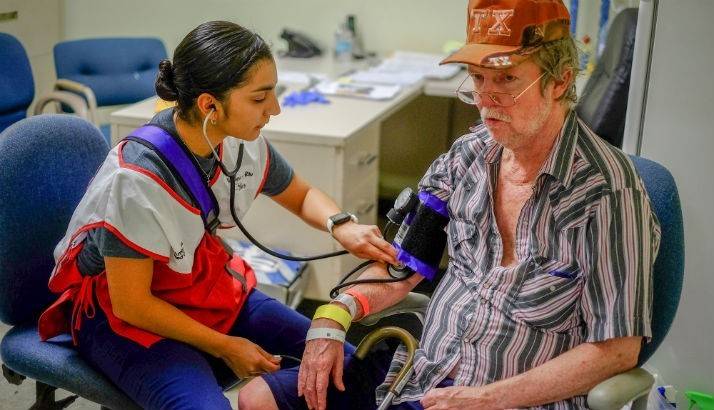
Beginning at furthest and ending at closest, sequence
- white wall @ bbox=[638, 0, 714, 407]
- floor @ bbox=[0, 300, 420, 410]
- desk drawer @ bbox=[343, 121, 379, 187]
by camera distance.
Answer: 1. desk drawer @ bbox=[343, 121, 379, 187]
2. floor @ bbox=[0, 300, 420, 410]
3. white wall @ bbox=[638, 0, 714, 407]

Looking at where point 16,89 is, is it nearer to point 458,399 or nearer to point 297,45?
point 297,45

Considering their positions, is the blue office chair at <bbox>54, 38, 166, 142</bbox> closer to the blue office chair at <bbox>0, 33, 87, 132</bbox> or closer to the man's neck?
Result: the blue office chair at <bbox>0, 33, 87, 132</bbox>

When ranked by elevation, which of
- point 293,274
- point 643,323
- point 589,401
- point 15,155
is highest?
point 15,155

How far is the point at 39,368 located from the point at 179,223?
0.38 m

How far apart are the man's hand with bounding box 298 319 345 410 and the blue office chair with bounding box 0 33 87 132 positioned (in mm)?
1970

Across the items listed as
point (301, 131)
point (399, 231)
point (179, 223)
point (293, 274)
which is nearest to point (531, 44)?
point (399, 231)

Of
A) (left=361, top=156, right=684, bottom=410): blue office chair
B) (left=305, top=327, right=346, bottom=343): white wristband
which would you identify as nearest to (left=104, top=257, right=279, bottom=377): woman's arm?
(left=305, top=327, right=346, bottom=343): white wristband

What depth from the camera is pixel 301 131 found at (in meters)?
2.47

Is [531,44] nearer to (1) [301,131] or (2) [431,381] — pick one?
(2) [431,381]

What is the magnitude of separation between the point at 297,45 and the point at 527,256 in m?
2.64

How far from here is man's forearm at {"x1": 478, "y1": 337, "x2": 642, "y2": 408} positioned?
1.27 meters

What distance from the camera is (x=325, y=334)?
145 centimetres

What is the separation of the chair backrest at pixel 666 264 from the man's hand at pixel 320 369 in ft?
1.71

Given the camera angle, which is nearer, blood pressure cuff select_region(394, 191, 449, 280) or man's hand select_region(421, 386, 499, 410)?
man's hand select_region(421, 386, 499, 410)
